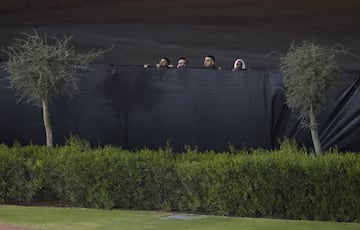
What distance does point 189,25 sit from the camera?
20125 mm

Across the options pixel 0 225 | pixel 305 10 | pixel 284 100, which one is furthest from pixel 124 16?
pixel 0 225

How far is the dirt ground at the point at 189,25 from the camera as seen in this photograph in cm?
1944

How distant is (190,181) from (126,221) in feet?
3.56

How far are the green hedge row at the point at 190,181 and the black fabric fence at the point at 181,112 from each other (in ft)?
2.16

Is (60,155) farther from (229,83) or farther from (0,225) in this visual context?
(229,83)

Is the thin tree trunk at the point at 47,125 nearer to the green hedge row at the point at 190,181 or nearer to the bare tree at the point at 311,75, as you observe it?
the green hedge row at the point at 190,181

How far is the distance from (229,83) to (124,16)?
6.55 meters

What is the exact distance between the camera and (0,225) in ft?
38.8

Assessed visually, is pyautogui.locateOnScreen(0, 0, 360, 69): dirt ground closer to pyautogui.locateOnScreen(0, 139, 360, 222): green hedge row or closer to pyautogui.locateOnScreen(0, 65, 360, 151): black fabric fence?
pyautogui.locateOnScreen(0, 65, 360, 151): black fabric fence

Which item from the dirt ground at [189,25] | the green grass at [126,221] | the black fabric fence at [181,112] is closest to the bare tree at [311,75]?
the black fabric fence at [181,112]

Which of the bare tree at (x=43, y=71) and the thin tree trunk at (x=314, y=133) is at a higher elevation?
the bare tree at (x=43, y=71)

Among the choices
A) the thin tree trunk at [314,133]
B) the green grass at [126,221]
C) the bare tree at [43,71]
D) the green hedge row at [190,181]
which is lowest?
the green grass at [126,221]

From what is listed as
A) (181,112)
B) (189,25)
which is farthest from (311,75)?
(189,25)

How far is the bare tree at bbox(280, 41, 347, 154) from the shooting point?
12.7 metres
